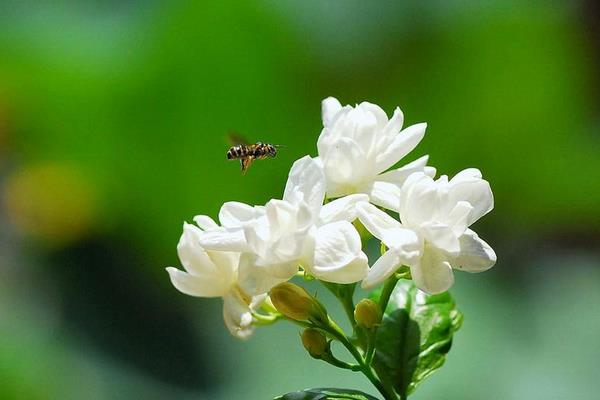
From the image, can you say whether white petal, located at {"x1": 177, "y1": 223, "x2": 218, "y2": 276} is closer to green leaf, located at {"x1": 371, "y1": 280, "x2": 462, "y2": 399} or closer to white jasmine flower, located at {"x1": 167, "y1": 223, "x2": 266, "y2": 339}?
white jasmine flower, located at {"x1": 167, "y1": 223, "x2": 266, "y2": 339}

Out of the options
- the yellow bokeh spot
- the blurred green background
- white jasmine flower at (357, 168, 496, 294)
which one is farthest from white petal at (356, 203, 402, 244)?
the yellow bokeh spot

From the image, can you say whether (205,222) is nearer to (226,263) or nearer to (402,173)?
(226,263)

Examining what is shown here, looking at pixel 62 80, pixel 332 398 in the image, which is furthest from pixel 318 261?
pixel 62 80

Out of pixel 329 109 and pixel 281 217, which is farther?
pixel 329 109

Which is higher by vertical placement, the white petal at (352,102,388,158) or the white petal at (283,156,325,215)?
the white petal at (352,102,388,158)

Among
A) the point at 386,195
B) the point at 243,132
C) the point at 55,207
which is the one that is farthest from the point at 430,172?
the point at 55,207

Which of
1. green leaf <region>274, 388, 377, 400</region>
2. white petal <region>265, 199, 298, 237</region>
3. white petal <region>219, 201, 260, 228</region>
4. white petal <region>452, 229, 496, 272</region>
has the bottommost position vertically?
green leaf <region>274, 388, 377, 400</region>
